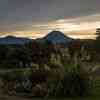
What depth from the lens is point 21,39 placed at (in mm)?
46938

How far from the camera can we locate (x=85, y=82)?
1516 cm

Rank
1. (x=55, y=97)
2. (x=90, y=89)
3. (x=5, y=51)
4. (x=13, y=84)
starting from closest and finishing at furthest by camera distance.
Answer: (x=55, y=97)
(x=90, y=89)
(x=13, y=84)
(x=5, y=51)

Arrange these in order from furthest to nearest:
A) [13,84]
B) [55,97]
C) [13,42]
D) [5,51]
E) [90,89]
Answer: [13,42], [5,51], [13,84], [90,89], [55,97]

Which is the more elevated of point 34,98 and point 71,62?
point 71,62

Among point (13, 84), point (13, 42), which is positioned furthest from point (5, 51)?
point (13, 84)

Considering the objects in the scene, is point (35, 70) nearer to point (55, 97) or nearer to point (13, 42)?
point (55, 97)

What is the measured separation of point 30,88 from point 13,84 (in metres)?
1.20

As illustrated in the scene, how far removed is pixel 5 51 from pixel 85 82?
86.3ft

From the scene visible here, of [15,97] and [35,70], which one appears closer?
[15,97]

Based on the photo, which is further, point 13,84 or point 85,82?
point 13,84

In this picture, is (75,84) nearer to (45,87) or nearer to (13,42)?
(45,87)

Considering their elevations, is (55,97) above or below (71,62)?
below

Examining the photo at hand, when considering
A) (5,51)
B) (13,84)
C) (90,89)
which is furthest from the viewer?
(5,51)

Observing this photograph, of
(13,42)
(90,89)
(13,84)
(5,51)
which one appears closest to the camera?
(90,89)
